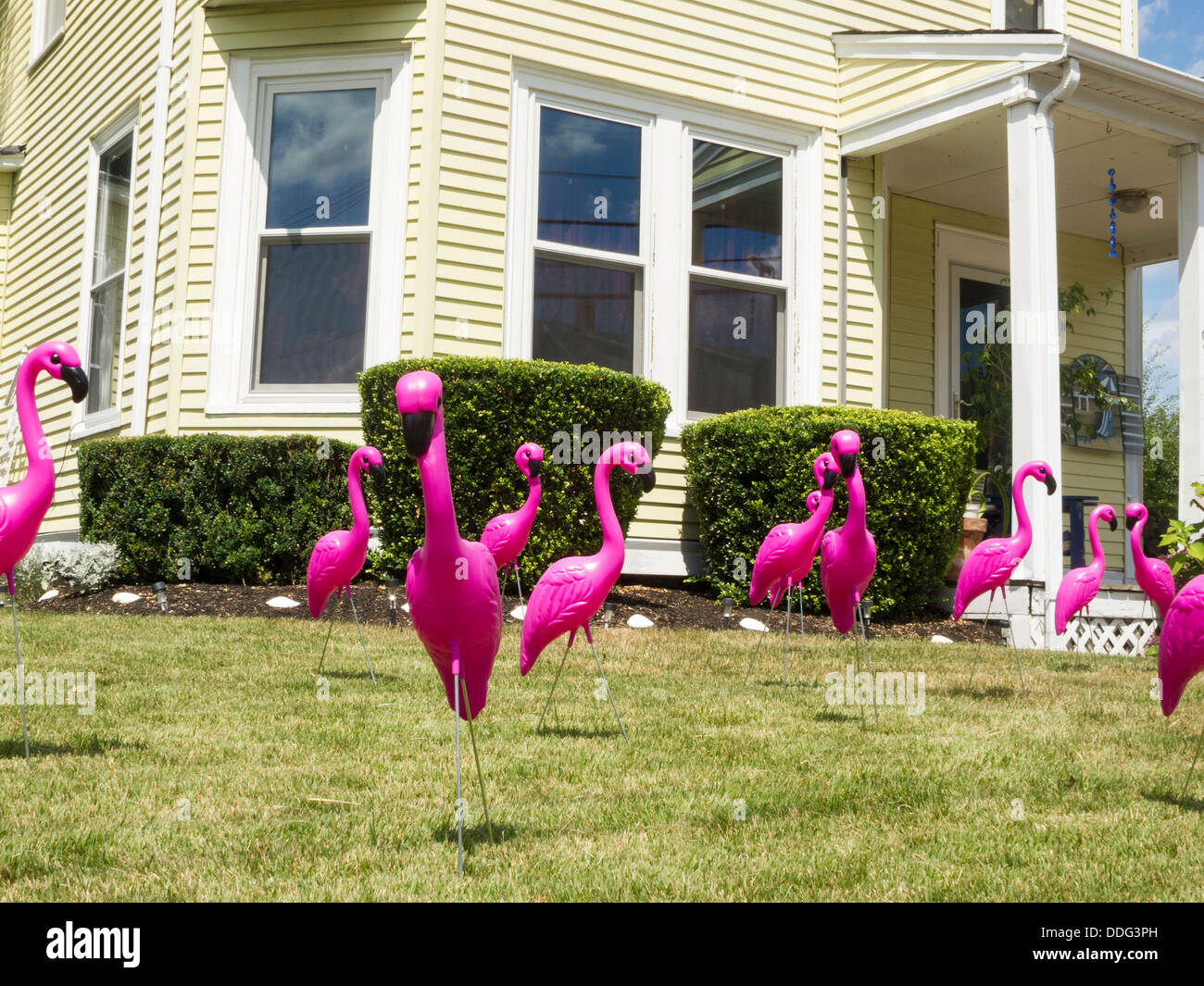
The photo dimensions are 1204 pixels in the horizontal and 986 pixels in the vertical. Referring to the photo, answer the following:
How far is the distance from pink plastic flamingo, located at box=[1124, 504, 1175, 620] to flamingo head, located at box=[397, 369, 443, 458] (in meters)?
5.41

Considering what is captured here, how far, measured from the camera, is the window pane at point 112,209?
11828mm

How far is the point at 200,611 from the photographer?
26.8 feet

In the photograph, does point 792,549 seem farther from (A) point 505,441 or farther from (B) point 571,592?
(A) point 505,441

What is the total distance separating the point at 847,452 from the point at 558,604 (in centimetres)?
155

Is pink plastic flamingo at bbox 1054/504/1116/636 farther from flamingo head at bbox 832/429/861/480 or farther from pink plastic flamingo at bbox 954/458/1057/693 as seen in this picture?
flamingo head at bbox 832/429/861/480

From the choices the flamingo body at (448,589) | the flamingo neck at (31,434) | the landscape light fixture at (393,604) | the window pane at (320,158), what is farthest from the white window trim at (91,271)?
the flamingo body at (448,589)

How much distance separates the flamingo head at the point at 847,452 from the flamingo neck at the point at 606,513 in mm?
1079

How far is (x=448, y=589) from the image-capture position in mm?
3217

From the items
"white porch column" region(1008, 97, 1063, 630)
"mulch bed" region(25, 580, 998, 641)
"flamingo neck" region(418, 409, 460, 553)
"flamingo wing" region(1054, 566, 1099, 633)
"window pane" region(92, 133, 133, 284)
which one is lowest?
"mulch bed" region(25, 580, 998, 641)

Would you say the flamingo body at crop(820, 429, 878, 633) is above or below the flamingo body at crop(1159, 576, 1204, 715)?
above

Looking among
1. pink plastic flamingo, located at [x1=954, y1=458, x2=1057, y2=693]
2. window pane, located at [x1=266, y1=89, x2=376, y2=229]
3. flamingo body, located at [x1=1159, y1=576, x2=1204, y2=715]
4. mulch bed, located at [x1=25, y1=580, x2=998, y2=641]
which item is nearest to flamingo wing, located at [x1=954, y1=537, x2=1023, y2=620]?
pink plastic flamingo, located at [x1=954, y1=458, x2=1057, y2=693]

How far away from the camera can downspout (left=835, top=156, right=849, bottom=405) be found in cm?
1114
